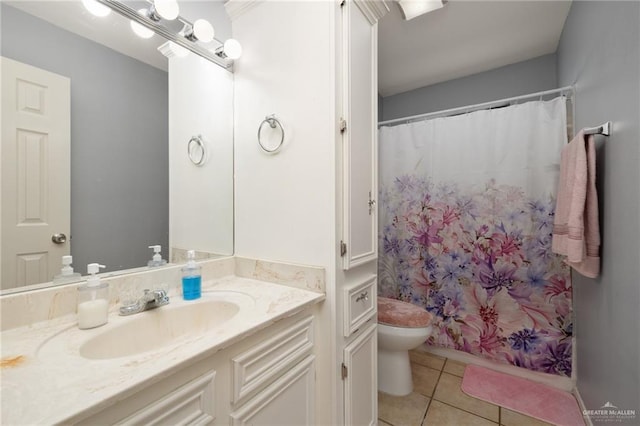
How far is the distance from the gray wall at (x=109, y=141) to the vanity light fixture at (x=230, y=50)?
0.32 m

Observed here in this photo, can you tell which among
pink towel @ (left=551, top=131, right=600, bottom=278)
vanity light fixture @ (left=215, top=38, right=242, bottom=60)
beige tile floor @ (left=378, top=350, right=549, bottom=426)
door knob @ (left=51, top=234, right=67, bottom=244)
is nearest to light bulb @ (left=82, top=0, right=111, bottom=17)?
vanity light fixture @ (left=215, top=38, right=242, bottom=60)

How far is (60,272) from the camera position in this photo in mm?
869

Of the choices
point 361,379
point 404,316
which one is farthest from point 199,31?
point 404,316

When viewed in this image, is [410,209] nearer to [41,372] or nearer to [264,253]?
[264,253]

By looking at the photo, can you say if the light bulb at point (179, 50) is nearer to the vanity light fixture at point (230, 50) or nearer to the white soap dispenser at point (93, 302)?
the vanity light fixture at point (230, 50)

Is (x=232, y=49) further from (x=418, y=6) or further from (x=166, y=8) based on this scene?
(x=418, y=6)

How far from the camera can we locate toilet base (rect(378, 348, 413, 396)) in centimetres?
167

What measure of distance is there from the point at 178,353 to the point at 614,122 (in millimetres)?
1776

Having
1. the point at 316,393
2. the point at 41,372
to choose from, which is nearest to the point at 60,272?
the point at 41,372

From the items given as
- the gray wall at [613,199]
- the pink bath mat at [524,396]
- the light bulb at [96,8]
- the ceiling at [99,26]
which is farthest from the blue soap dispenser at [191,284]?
the pink bath mat at [524,396]

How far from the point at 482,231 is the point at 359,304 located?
49.2 inches

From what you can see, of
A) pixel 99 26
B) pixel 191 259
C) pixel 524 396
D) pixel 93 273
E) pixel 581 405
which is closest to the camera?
pixel 93 273

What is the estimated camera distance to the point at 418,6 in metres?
1.60

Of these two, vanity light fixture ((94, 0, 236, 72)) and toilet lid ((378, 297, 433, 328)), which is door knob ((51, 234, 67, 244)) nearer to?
vanity light fixture ((94, 0, 236, 72))
